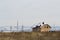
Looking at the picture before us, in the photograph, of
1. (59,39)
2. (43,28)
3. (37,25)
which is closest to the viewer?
(59,39)

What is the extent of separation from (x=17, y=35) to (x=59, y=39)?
3.11 feet

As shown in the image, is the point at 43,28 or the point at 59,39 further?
the point at 43,28

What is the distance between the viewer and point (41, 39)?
11.2ft

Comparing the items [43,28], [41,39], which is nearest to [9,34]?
[41,39]

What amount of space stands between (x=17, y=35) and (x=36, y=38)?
0.44 metres

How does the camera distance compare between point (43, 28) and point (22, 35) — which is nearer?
point (22, 35)

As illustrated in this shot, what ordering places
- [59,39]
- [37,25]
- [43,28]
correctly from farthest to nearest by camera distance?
[37,25]
[43,28]
[59,39]

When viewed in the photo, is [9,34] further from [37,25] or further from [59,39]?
[37,25]

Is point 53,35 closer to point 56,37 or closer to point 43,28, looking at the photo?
point 56,37

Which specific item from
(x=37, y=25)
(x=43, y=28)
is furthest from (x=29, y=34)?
(x=37, y=25)

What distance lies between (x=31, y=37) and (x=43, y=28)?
1636cm

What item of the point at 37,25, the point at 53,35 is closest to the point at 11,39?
the point at 53,35

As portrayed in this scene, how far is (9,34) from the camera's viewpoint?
137 inches

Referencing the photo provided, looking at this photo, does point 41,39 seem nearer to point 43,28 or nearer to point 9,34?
point 9,34
